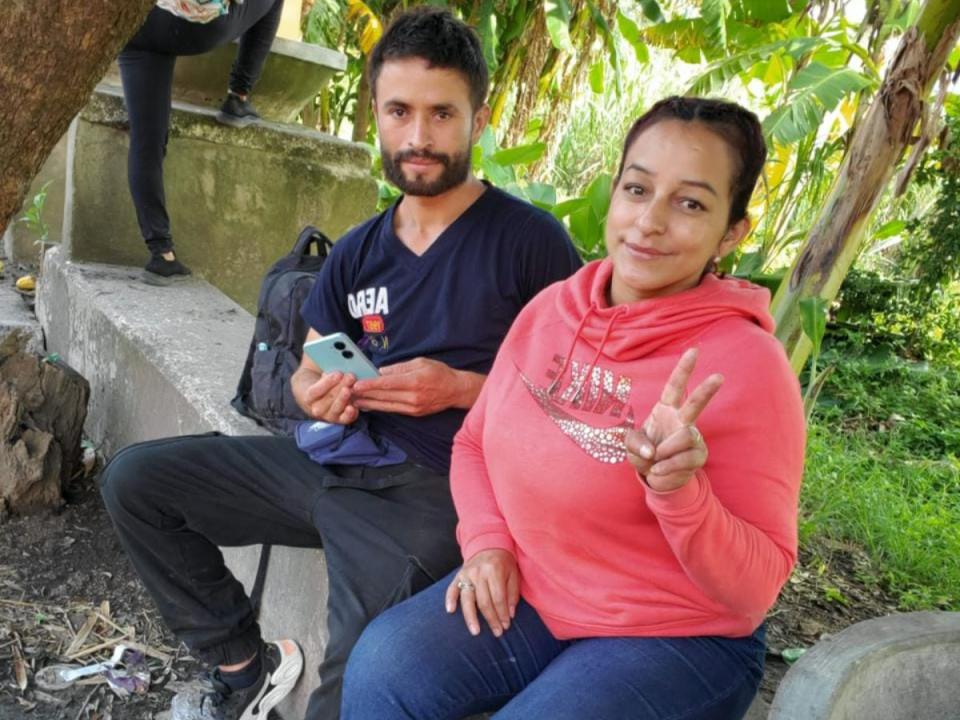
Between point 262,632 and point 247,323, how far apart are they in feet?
4.99

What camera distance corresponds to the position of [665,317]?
1555 mm

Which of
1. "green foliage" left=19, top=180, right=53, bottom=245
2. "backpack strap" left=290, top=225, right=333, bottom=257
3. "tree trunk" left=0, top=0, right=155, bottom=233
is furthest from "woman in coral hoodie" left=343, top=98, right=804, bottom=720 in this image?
"green foliage" left=19, top=180, right=53, bottom=245

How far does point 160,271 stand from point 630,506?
3.16 m

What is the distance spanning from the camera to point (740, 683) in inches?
58.8

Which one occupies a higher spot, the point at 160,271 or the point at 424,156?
the point at 424,156

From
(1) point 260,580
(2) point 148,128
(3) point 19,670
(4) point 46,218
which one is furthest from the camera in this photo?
(4) point 46,218

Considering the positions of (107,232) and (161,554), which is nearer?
(161,554)

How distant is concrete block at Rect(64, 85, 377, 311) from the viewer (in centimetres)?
410

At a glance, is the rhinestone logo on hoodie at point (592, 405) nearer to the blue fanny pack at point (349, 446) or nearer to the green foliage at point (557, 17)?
the blue fanny pack at point (349, 446)

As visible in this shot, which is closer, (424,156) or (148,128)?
(424,156)

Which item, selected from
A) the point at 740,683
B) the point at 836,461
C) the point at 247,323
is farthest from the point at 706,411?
the point at 836,461

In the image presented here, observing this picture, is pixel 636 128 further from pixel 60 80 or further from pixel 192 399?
pixel 192 399

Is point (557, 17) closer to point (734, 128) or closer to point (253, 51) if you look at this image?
point (253, 51)

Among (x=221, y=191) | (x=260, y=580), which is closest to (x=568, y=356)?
(x=260, y=580)
